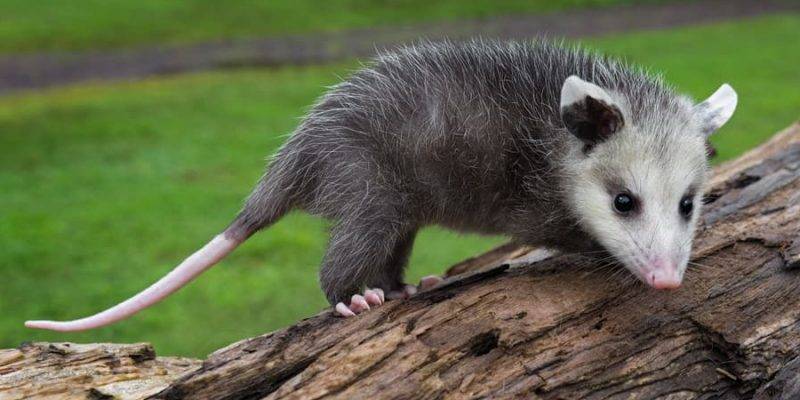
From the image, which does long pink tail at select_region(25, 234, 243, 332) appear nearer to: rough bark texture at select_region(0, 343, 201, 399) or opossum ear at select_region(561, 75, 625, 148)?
rough bark texture at select_region(0, 343, 201, 399)

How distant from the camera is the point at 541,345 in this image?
9.89 feet

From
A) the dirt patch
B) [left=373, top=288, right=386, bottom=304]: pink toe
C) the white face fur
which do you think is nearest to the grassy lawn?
[left=373, top=288, right=386, bottom=304]: pink toe

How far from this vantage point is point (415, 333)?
3.00 meters

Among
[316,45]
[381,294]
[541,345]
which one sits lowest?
[541,345]

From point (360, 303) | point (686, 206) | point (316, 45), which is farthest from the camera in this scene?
point (316, 45)

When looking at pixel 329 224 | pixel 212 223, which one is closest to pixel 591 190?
pixel 329 224

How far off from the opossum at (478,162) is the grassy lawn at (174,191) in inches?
18.1

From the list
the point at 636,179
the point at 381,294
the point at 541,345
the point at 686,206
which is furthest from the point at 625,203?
the point at 381,294

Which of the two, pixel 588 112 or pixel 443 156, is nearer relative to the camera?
pixel 588 112

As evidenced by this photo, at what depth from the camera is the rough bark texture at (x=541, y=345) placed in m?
2.88

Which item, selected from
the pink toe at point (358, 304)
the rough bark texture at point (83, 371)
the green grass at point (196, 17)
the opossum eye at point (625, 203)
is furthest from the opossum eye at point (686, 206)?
the green grass at point (196, 17)

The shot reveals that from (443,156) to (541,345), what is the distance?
854 mm

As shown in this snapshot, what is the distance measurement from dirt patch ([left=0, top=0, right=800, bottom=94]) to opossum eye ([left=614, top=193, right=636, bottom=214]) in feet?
33.0

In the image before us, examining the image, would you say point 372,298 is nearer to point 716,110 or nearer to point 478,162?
point 478,162
